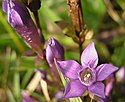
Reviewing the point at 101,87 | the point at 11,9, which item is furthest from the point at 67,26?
the point at 101,87

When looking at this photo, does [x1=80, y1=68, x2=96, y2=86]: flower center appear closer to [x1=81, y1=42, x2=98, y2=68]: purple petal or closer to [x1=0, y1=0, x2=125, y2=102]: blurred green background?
[x1=81, y1=42, x2=98, y2=68]: purple petal

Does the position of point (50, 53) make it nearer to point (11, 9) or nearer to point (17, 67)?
point (11, 9)

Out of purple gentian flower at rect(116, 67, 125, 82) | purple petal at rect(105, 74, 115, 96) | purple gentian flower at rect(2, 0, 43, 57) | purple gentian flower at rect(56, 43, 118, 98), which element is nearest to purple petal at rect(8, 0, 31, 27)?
purple gentian flower at rect(2, 0, 43, 57)

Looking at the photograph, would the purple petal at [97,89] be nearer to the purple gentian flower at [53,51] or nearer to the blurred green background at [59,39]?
the purple gentian flower at [53,51]

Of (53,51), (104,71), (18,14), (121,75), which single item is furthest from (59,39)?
(104,71)

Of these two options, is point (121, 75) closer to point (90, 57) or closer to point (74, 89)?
point (90, 57)
